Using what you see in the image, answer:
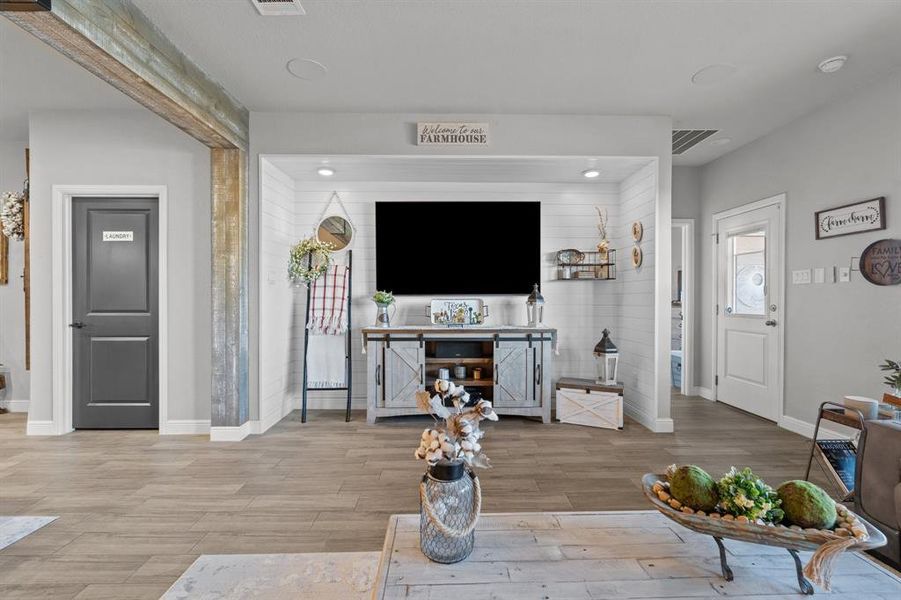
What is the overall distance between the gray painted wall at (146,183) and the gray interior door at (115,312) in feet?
0.66

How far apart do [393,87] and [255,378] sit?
268 centimetres

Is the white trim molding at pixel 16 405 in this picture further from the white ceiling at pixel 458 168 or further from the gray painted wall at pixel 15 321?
the white ceiling at pixel 458 168

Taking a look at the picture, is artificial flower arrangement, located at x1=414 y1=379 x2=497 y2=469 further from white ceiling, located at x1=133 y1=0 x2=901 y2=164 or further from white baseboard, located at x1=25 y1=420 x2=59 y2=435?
white baseboard, located at x1=25 y1=420 x2=59 y2=435

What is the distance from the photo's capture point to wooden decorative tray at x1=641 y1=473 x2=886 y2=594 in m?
1.08

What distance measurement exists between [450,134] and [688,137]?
2440 mm

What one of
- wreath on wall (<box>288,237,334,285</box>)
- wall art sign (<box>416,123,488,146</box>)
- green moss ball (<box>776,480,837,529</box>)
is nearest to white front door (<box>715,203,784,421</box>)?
wall art sign (<box>416,123,488,146</box>)

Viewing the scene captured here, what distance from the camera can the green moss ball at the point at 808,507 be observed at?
1.13 m

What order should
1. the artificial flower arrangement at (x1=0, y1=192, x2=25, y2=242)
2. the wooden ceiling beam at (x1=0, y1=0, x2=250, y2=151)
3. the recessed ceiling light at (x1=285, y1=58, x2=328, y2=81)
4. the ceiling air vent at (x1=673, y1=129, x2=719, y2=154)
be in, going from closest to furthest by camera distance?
1. the wooden ceiling beam at (x1=0, y1=0, x2=250, y2=151)
2. the recessed ceiling light at (x1=285, y1=58, x2=328, y2=81)
3. the artificial flower arrangement at (x1=0, y1=192, x2=25, y2=242)
4. the ceiling air vent at (x1=673, y1=129, x2=719, y2=154)

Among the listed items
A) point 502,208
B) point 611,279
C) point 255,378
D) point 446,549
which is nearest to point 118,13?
point 255,378

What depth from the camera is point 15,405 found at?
14.7ft

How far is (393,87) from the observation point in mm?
3314

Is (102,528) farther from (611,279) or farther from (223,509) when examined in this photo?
(611,279)

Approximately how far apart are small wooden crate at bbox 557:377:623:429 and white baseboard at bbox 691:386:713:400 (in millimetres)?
1905

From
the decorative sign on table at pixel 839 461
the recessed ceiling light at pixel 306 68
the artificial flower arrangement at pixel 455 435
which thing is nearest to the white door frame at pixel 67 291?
the recessed ceiling light at pixel 306 68
